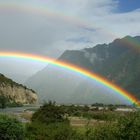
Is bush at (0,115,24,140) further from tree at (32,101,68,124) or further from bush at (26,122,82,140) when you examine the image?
tree at (32,101,68,124)

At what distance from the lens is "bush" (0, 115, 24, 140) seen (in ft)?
202

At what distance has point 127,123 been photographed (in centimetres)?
3969

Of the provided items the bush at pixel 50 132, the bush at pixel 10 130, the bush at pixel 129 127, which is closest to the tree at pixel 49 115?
the bush at pixel 50 132

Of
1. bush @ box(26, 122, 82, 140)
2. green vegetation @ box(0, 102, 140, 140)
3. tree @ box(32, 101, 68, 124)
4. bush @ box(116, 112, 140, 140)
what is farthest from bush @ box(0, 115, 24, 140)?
bush @ box(116, 112, 140, 140)

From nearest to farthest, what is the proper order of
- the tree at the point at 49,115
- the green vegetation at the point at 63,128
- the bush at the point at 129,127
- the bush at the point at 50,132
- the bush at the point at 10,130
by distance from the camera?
the bush at the point at 129,127, the green vegetation at the point at 63,128, the bush at the point at 50,132, the bush at the point at 10,130, the tree at the point at 49,115

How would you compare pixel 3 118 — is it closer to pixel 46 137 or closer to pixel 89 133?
pixel 46 137

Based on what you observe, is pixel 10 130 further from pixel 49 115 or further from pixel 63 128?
pixel 49 115

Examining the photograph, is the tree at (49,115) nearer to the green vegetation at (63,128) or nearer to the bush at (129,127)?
the green vegetation at (63,128)

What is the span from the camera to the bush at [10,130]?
6147cm

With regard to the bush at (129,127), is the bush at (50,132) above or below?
below

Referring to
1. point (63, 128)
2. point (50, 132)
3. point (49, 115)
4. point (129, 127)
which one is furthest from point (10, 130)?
point (129, 127)

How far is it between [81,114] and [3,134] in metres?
104

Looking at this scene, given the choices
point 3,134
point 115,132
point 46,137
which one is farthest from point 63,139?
point 115,132

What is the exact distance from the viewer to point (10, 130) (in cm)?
6191
